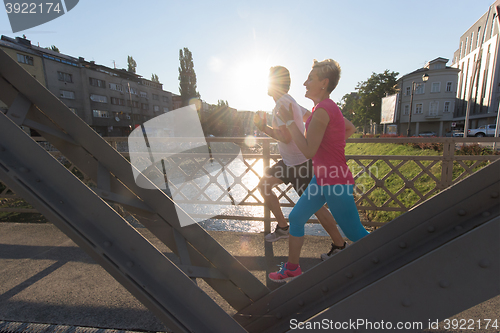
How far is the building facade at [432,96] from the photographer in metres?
39.8

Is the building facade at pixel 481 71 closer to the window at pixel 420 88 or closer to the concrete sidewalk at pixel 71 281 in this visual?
the window at pixel 420 88

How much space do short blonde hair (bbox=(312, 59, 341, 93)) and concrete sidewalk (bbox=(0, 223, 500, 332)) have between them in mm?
2033

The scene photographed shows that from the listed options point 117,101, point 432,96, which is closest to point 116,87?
point 117,101

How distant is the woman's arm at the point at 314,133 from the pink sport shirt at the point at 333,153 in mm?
85

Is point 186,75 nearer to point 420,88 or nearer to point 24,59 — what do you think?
point 24,59

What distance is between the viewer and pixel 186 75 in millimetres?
46438

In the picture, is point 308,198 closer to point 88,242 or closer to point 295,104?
point 295,104

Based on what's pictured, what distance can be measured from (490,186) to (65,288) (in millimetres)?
3413

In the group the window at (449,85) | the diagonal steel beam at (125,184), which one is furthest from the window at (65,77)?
the window at (449,85)

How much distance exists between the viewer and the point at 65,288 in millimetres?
2387

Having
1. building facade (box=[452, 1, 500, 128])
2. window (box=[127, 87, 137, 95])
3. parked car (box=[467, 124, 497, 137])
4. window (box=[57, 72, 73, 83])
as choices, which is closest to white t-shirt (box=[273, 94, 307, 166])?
parked car (box=[467, 124, 497, 137])

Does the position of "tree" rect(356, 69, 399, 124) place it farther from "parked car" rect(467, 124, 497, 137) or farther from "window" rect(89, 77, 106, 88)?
"window" rect(89, 77, 106, 88)

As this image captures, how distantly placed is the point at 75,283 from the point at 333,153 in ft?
9.58

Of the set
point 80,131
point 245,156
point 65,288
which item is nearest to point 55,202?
point 80,131
